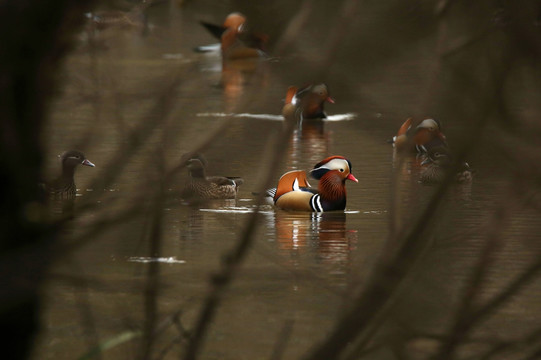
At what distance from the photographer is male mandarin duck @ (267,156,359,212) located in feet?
36.2

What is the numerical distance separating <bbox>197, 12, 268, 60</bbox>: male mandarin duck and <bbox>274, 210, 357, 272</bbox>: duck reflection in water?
21.7ft

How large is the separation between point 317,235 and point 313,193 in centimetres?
135

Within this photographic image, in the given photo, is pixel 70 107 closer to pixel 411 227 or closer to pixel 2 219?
pixel 2 219

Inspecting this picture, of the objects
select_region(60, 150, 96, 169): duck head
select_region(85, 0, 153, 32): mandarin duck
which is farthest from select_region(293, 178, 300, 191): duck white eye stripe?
select_region(85, 0, 153, 32): mandarin duck

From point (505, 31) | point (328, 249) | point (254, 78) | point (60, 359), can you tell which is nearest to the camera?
point (505, 31)

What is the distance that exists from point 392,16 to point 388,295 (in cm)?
36

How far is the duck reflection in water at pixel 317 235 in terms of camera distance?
8891mm

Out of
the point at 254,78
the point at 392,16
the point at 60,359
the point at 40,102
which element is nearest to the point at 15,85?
the point at 40,102

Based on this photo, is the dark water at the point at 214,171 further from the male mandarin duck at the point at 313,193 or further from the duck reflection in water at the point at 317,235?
the male mandarin duck at the point at 313,193

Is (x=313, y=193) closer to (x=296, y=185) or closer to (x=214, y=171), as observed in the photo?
(x=296, y=185)

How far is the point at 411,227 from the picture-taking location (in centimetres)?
155

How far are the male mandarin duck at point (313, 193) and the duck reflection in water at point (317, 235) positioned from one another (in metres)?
0.08

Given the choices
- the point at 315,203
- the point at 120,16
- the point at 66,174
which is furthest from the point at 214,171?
the point at 315,203

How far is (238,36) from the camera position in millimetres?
1475
